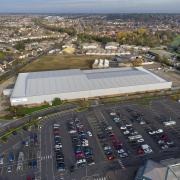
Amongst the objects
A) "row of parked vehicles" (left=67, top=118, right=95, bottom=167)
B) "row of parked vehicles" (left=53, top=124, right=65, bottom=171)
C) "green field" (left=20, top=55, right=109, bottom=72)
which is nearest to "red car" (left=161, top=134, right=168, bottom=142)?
"row of parked vehicles" (left=67, top=118, right=95, bottom=167)

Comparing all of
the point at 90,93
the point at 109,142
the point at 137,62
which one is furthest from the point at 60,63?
the point at 109,142

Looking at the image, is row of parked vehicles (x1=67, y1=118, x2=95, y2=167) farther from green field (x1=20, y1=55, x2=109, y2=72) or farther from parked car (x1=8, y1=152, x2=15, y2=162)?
green field (x1=20, y1=55, x2=109, y2=72)

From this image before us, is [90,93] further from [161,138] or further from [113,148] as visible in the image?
[161,138]

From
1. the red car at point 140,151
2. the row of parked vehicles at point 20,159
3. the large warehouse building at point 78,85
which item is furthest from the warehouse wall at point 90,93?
the red car at point 140,151

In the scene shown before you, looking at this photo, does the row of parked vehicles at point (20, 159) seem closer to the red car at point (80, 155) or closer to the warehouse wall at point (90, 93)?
the red car at point (80, 155)

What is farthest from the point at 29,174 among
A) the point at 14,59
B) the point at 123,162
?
the point at 14,59

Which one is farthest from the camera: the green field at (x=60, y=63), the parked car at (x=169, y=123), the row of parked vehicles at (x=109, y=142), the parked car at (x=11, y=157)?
the green field at (x=60, y=63)
